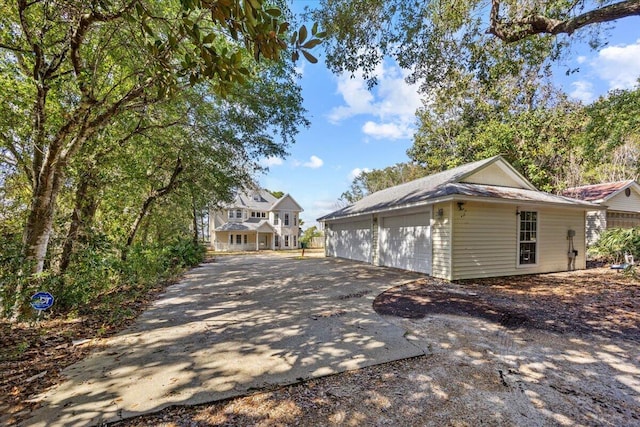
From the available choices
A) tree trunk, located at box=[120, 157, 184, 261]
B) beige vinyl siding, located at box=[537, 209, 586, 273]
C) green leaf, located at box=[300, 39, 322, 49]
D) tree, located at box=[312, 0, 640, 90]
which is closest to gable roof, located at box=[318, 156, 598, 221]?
beige vinyl siding, located at box=[537, 209, 586, 273]

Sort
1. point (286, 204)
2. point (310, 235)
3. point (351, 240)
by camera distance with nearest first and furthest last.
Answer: point (351, 240) → point (286, 204) → point (310, 235)

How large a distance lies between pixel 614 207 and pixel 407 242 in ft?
39.5

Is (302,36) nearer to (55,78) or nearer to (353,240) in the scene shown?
(55,78)

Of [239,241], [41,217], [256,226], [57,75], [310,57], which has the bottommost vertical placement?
[239,241]

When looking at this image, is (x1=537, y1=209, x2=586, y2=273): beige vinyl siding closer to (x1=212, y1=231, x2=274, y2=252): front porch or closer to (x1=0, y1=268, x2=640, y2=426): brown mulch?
(x1=0, y1=268, x2=640, y2=426): brown mulch

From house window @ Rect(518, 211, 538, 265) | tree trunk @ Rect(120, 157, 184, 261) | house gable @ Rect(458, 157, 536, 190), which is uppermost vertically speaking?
house gable @ Rect(458, 157, 536, 190)

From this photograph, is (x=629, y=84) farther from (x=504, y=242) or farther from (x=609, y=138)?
(x=504, y=242)

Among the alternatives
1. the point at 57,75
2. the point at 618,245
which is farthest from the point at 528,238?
the point at 57,75

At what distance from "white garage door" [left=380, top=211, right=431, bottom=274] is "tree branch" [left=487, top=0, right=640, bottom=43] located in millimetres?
4828

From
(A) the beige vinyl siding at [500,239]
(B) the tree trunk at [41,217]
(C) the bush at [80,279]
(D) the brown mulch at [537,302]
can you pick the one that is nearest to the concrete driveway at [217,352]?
(C) the bush at [80,279]

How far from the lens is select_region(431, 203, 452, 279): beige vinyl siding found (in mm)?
7789

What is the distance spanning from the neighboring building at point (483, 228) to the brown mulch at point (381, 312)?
72cm

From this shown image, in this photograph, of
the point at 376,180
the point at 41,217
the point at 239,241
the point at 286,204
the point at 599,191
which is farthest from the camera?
the point at 376,180

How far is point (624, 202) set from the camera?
1378 centimetres
